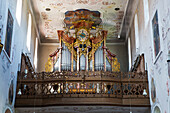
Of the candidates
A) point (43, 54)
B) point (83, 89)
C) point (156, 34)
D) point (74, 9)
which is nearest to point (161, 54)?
point (156, 34)

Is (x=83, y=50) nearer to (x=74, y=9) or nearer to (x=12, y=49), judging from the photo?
(x=74, y=9)

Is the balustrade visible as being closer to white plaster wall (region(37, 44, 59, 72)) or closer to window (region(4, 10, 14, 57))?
window (region(4, 10, 14, 57))

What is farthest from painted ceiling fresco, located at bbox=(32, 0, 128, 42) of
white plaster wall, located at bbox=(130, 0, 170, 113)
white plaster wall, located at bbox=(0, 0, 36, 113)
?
white plaster wall, located at bbox=(130, 0, 170, 113)

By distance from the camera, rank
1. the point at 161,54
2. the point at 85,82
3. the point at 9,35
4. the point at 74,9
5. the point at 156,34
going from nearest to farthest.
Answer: the point at 161,54, the point at 156,34, the point at 9,35, the point at 85,82, the point at 74,9

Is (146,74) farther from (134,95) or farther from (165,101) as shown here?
(165,101)

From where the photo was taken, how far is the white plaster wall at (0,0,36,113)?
10453 mm

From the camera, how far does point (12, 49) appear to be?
12156 millimetres

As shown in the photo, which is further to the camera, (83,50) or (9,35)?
(83,50)

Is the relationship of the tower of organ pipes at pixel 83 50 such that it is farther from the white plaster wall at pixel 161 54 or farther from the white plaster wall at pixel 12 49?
the white plaster wall at pixel 161 54

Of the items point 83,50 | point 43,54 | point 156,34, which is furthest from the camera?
point 43,54

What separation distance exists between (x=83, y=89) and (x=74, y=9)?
253 inches

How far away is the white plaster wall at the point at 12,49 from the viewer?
10.5 m

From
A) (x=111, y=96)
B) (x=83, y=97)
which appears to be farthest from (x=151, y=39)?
(x=83, y=97)

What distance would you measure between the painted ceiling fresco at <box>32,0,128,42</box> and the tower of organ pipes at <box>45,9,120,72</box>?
17.8 inches
